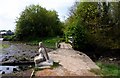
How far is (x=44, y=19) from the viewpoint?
80.5m

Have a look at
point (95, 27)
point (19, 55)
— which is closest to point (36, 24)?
point (95, 27)

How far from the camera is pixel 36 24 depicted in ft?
257

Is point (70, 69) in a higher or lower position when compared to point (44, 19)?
lower

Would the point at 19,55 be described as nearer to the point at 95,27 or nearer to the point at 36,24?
the point at 95,27

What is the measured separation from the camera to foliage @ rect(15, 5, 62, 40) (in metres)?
77.3

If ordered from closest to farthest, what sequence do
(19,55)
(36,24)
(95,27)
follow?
(19,55)
(95,27)
(36,24)

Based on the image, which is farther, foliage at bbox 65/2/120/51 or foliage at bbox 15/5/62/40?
foliage at bbox 15/5/62/40

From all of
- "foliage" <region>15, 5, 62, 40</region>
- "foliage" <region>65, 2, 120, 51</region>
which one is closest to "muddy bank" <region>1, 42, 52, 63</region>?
"foliage" <region>65, 2, 120, 51</region>

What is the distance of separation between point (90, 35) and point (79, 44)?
2.02m

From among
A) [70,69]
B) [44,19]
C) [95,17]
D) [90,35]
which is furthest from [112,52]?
[44,19]

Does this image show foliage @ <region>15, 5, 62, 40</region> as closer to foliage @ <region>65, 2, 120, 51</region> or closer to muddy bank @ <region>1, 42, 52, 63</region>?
muddy bank @ <region>1, 42, 52, 63</region>

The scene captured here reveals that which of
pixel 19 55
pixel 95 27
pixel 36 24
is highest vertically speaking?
pixel 36 24

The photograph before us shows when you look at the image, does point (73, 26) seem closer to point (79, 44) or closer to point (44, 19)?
point (79, 44)

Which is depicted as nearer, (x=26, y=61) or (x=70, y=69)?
(x=70, y=69)
